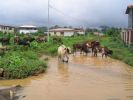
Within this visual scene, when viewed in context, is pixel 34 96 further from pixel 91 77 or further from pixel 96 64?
pixel 96 64

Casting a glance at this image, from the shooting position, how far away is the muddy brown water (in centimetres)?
1250

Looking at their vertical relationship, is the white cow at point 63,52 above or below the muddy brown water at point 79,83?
above

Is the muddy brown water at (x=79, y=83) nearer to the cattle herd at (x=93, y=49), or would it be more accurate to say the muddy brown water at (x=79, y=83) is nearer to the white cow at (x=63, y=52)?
the white cow at (x=63, y=52)

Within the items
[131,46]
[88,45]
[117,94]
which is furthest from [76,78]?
[131,46]

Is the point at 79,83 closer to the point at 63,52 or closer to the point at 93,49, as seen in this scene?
the point at 63,52

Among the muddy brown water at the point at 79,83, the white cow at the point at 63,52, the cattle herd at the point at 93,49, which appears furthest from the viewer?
the cattle herd at the point at 93,49

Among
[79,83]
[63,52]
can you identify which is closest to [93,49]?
[63,52]

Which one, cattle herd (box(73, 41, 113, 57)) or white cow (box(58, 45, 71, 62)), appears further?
cattle herd (box(73, 41, 113, 57))

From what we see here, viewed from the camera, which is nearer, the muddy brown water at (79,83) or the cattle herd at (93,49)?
the muddy brown water at (79,83)

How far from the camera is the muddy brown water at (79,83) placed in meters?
12.5

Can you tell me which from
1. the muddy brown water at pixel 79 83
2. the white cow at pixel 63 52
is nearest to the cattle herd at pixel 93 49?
the white cow at pixel 63 52

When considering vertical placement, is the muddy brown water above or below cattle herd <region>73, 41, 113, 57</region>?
below

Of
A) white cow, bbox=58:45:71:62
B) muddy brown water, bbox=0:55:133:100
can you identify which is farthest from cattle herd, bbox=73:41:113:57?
muddy brown water, bbox=0:55:133:100

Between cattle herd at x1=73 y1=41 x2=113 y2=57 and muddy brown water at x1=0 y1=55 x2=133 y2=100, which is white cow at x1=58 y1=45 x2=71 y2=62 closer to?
muddy brown water at x1=0 y1=55 x2=133 y2=100
